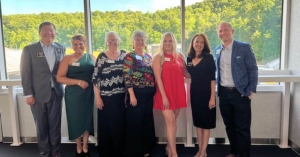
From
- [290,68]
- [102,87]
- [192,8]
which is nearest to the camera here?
[102,87]

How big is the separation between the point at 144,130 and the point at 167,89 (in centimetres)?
58

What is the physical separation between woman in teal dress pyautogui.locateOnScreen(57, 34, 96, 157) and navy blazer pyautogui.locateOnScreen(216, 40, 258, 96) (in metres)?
1.65

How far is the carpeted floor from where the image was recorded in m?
3.00

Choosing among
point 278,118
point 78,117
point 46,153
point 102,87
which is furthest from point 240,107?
point 46,153

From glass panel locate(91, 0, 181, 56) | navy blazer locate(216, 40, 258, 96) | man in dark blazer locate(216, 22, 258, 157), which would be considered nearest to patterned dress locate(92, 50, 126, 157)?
glass panel locate(91, 0, 181, 56)

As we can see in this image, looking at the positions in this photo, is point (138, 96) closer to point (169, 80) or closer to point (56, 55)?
point (169, 80)

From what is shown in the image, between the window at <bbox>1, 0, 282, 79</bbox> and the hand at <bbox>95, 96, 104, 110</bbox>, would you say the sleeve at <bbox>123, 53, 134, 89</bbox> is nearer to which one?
the hand at <bbox>95, 96, 104, 110</bbox>

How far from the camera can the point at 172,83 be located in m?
2.70

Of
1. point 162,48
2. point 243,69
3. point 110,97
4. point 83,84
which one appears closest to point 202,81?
point 243,69

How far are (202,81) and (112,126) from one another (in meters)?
1.18

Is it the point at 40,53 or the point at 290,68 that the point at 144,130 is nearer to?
the point at 40,53

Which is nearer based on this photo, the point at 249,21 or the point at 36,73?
the point at 36,73

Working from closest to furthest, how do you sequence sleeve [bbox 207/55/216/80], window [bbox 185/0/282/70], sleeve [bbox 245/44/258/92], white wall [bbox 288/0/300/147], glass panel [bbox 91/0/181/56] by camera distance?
sleeve [bbox 245/44/258/92], sleeve [bbox 207/55/216/80], white wall [bbox 288/0/300/147], window [bbox 185/0/282/70], glass panel [bbox 91/0/181/56]

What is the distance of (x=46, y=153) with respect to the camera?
2.84 m
